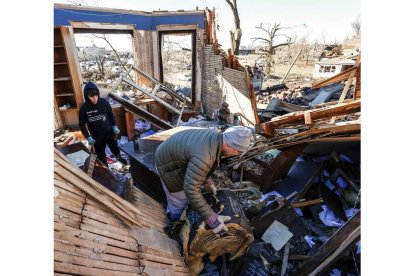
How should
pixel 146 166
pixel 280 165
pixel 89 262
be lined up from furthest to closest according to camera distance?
pixel 280 165 → pixel 146 166 → pixel 89 262

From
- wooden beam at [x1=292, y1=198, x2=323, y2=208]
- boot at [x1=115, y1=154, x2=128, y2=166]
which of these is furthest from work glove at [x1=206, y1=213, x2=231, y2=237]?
boot at [x1=115, y1=154, x2=128, y2=166]

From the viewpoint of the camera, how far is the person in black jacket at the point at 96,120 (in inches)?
191

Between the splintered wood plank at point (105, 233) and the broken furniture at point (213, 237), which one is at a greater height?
the splintered wood plank at point (105, 233)

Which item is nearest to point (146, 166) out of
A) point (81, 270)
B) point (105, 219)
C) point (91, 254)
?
point (105, 219)

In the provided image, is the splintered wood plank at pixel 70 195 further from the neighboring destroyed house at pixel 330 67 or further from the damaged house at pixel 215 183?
the neighboring destroyed house at pixel 330 67

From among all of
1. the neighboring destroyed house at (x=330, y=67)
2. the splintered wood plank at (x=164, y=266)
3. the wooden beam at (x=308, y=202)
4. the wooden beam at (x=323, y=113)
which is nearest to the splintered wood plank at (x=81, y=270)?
the splintered wood plank at (x=164, y=266)

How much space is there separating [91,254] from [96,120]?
12.3 ft

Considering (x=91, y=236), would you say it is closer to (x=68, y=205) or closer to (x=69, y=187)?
(x=68, y=205)

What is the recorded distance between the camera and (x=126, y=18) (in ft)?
28.8

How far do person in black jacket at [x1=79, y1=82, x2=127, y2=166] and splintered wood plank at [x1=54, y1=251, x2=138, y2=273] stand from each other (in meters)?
3.62

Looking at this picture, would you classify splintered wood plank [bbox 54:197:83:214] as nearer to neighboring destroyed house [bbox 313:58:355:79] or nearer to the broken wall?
the broken wall

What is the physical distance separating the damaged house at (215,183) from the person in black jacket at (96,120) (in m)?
0.61

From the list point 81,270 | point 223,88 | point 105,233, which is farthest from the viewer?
point 223,88
